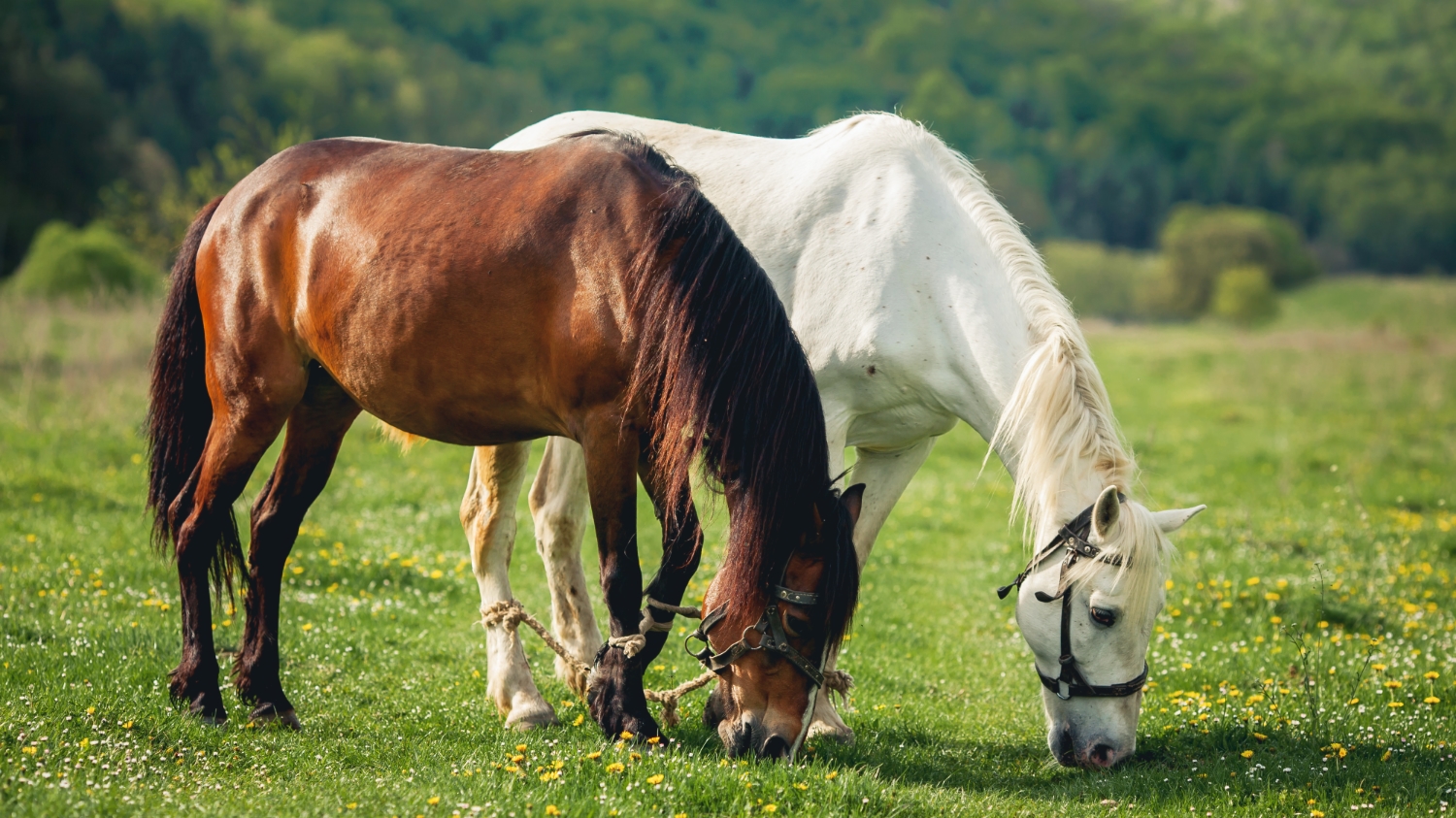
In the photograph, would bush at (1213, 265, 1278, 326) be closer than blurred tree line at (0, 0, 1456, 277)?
No

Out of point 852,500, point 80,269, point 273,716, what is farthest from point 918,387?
point 80,269

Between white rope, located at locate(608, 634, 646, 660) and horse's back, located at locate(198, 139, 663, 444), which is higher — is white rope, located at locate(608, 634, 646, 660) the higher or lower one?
the lower one

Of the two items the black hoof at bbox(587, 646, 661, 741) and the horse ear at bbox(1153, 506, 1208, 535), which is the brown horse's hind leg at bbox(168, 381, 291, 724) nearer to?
the black hoof at bbox(587, 646, 661, 741)

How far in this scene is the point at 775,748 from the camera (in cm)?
368

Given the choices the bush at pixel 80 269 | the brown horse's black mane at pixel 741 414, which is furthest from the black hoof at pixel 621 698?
the bush at pixel 80 269

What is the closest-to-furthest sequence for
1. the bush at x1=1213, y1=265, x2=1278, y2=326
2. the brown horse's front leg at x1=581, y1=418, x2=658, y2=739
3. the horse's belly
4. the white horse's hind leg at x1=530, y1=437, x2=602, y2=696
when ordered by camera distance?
the brown horse's front leg at x1=581, y1=418, x2=658, y2=739 < the horse's belly < the white horse's hind leg at x1=530, y1=437, x2=602, y2=696 < the bush at x1=1213, y1=265, x2=1278, y2=326

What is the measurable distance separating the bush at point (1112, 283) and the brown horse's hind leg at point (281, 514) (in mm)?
67776

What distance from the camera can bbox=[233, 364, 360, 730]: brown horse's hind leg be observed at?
14.4 ft

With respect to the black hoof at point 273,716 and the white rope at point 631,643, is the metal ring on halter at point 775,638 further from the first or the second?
the black hoof at point 273,716

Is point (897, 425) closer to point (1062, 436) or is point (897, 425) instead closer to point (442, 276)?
point (1062, 436)

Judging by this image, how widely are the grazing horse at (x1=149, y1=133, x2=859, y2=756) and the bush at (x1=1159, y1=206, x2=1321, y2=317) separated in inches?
2813

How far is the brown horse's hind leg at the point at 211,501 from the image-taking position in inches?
169

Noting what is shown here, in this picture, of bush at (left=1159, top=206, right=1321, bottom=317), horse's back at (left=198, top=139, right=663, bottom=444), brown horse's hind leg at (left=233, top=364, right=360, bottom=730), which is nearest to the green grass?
brown horse's hind leg at (left=233, top=364, right=360, bottom=730)

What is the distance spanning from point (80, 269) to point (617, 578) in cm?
2102
